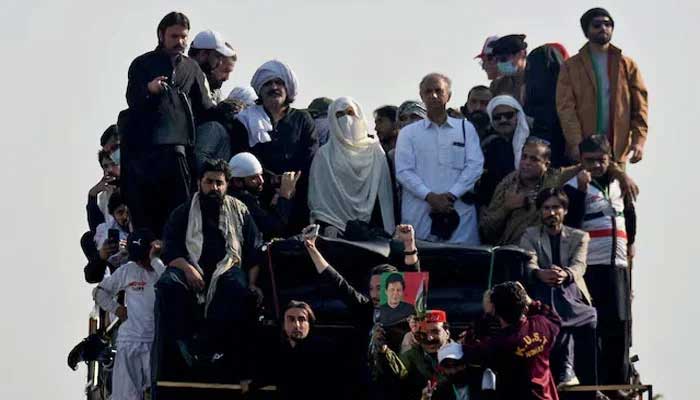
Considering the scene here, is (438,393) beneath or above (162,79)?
beneath

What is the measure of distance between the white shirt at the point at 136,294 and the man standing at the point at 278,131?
1.32 metres

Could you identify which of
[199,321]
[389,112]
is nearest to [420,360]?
[199,321]

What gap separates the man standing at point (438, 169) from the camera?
27.0 metres

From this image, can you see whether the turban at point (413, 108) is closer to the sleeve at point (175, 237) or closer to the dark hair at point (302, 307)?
the sleeve at point (175, 237)

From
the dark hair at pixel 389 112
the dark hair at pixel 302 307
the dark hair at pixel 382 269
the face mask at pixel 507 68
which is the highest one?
the face mask at pixel 507 68

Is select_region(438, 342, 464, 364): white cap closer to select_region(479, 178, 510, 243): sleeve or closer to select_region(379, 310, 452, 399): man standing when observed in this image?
select_region(379, 310, 452, 399): man standing

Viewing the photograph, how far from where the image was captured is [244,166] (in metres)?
26.6

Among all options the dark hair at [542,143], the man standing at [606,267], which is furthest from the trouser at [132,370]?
the man standing at [606,267]

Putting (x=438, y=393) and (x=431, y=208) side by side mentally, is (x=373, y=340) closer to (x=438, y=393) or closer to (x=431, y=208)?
(x=438, y=393)

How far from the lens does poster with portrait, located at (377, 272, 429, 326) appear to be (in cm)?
Answer: 2431

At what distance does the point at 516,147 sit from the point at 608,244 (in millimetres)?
1634

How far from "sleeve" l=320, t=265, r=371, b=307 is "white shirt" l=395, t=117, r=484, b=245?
2044 millimetres

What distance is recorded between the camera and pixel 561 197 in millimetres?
25812

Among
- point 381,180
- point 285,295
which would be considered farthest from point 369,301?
point 381,180
